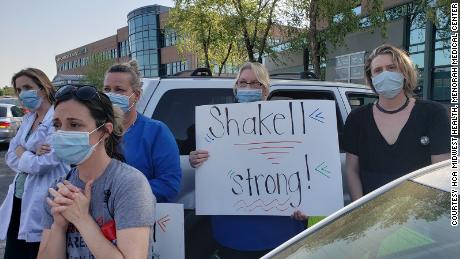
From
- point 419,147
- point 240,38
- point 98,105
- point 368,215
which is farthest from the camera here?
point 240,38

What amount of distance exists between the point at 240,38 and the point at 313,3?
6.59 m

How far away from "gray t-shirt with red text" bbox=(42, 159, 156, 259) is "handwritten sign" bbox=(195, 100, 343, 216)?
988 mm

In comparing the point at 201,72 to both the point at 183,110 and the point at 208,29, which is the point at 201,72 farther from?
the point at 208,29

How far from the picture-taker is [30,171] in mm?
2764

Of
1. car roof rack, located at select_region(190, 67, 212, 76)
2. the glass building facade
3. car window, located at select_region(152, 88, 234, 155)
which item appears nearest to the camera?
car window, located at select_region(152, 88, 234, 155)

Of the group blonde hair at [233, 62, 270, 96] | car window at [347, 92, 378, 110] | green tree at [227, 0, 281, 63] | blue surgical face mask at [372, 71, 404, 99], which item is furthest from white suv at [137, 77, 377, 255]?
green tree at [227, 0, 281, 63]

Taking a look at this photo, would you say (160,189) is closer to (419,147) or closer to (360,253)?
(360,253)

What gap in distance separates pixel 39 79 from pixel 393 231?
2797 mm

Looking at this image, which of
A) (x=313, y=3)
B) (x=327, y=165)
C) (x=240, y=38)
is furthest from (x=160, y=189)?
(x=240, y=38)

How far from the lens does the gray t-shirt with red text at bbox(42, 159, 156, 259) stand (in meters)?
1.63

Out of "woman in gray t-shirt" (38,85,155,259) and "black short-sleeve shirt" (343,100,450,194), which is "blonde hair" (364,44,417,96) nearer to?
"black short-sleeve shirt" (343,100,450,194)

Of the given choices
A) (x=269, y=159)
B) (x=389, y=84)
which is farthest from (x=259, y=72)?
(x=389, y=84)

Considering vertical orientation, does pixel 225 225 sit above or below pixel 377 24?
below

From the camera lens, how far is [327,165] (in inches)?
103
